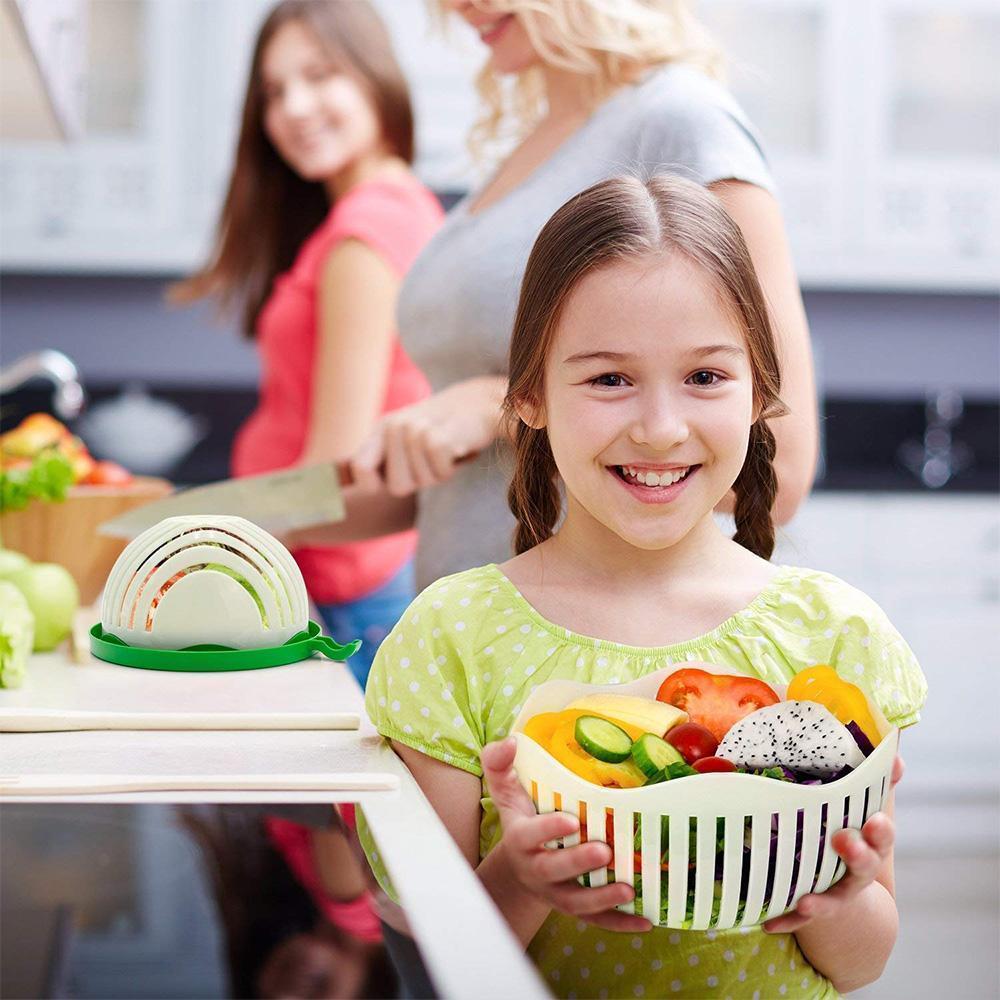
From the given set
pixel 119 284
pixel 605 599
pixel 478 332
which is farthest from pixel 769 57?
pixel 605 599

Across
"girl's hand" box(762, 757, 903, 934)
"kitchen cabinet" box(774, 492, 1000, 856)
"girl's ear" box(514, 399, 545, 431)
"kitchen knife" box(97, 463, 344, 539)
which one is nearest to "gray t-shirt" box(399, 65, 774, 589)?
"kitchen knife" box(97, 463, 344, 539)

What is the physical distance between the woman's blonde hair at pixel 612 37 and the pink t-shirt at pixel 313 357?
612 millimetres

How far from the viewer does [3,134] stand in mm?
2133

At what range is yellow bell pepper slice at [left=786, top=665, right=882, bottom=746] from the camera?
69cm

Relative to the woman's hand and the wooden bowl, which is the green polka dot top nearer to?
the woman's hand

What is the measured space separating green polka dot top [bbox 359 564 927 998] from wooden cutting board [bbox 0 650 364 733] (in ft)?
0.43

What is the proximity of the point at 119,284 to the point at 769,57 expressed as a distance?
1752mm

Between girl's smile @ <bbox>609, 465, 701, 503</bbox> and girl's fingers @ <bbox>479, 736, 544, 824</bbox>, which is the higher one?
girl's smile @ <bbox>609, 465, 701, 503</bbox>

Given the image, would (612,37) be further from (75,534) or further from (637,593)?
(75,534)

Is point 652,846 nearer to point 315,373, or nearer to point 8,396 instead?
point 315,373

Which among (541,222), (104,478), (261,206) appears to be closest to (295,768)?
(541,222)

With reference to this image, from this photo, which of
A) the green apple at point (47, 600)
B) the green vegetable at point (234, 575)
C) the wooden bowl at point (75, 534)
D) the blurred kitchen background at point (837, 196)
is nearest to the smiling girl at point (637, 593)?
the green vegetable at point (234, 575)

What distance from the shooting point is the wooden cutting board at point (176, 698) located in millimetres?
920

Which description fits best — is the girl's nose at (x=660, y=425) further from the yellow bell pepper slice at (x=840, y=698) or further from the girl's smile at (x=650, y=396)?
the yellow bell pepper slice at (x=840, y=698)
